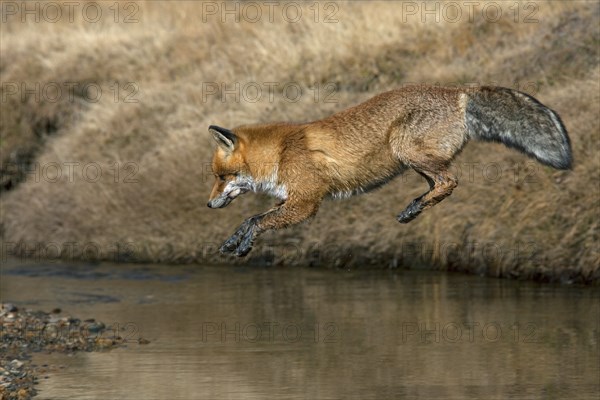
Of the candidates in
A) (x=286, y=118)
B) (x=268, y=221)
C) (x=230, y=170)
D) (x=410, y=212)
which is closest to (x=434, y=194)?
(x=410, y=212)

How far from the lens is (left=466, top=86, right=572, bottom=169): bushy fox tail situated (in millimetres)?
9344

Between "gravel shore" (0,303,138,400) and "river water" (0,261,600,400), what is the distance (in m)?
→ 0.24

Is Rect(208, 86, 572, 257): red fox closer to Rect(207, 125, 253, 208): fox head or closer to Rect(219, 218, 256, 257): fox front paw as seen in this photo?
Rect(207, 125, 253, 208): fox head

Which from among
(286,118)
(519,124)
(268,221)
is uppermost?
(286,118)

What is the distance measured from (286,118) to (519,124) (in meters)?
11.9

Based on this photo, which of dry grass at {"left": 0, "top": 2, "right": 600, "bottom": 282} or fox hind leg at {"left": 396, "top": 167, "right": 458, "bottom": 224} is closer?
fox hind leg at {"left": 396, "top": 167, "right": 458, "bottom": 224}

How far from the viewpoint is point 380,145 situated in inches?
381

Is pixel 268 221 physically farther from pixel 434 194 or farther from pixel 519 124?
pixel 519 124

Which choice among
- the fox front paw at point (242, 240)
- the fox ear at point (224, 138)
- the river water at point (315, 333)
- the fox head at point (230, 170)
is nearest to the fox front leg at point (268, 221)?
the fox front paw at point (242, 240)

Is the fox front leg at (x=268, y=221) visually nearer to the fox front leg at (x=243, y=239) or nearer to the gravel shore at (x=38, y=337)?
the fox front leg at (x=243, y=239)

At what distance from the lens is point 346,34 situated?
2430 centimetres

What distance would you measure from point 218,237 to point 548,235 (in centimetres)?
529

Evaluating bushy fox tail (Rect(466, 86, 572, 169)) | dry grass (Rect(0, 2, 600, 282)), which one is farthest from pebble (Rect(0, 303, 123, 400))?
bushy fox tail (Rect(466, 86, 572, 169))

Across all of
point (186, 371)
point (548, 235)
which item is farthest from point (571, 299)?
point (186, 371)
